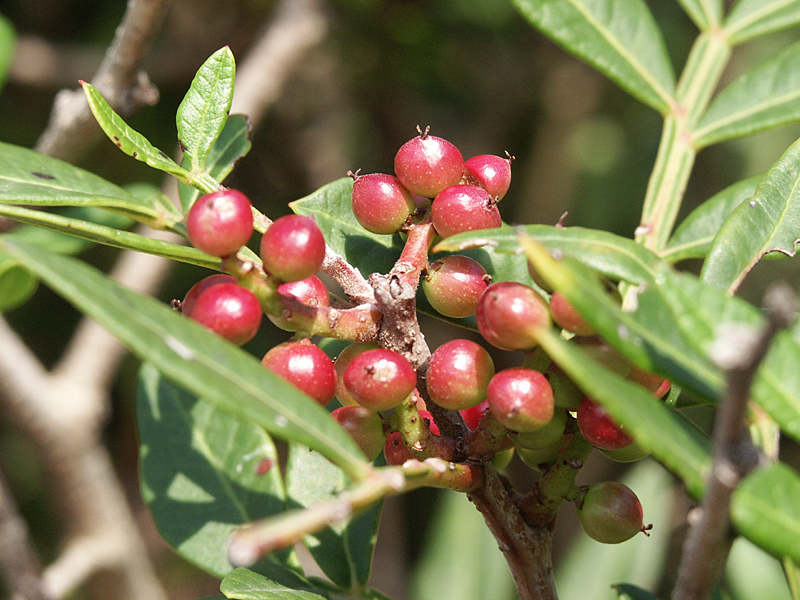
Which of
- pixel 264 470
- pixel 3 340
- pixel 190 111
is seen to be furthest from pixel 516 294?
pixel 3 340

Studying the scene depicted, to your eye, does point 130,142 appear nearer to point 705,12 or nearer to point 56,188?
point 56,188

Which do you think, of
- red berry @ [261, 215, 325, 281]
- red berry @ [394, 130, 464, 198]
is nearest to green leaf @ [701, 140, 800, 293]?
red berry @ [394, 130, 464, 198]

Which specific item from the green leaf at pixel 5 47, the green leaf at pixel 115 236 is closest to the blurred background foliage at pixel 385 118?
the green leaf at pixel 5 47

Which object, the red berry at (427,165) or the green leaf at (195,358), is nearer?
the green leaf at (195,358)

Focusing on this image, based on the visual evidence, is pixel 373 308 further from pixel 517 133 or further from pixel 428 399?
pixel 517 133

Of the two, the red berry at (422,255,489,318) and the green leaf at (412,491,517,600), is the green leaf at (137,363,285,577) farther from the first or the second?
the green leaf at (412,491,517,600)

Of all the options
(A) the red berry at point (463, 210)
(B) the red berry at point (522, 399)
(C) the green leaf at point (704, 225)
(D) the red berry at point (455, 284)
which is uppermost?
(C) the green leaf at point (704, 225)

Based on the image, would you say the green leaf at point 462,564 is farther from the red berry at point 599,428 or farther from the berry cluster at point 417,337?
the red berry at point 599,428
